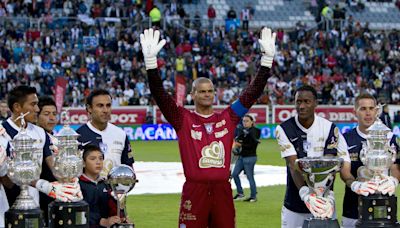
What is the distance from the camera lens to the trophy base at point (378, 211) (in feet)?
20.0

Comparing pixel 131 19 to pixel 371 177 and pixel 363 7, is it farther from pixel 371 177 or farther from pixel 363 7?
pixel 371 177

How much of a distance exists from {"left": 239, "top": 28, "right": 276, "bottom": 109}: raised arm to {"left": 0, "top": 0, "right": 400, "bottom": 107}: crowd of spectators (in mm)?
31011

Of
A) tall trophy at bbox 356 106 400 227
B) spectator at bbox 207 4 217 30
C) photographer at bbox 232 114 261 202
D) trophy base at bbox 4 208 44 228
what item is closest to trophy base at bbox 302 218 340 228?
tall trophy at bbox 356 106 400 227

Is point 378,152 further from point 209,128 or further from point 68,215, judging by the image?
point 209,128

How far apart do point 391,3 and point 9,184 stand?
2072 inches

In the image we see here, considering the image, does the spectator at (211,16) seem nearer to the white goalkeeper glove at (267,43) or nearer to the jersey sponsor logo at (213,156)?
the jersey sponsor logo at (213,156)

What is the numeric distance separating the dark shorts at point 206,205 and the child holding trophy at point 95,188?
2.34 ft

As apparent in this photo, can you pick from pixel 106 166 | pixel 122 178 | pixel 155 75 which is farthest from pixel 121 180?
pixel 106 166

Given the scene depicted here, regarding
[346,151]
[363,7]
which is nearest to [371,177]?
[346,151]

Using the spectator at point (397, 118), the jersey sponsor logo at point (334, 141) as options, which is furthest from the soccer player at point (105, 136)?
the spectator at point (397, 118)

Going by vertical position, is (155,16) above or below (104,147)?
above

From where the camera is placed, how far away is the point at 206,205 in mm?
8766

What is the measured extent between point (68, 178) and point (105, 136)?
3.57 meters

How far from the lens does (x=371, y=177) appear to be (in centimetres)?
633
